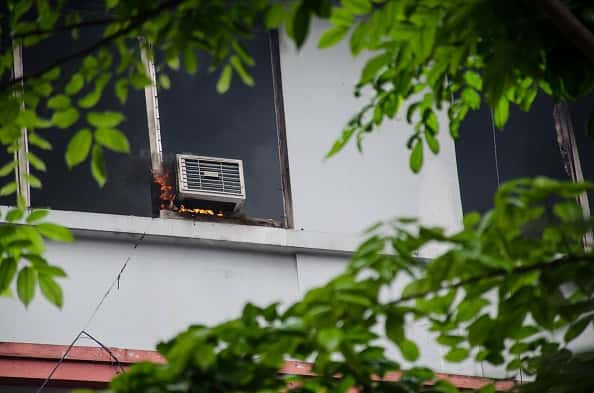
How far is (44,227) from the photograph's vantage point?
10.3 feet

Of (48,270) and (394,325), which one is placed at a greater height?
(48,270)

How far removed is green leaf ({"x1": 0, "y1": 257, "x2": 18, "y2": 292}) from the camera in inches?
122

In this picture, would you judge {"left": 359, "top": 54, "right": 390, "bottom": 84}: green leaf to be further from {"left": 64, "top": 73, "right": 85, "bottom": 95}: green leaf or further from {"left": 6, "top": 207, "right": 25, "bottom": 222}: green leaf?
{"left": 6, "top": 207, "right": 25, "bottom": 222}: green leaf

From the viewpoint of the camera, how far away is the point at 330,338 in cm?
257

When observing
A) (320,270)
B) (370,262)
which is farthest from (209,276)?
(370,262)

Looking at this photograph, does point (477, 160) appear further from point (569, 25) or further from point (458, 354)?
point (569, 25)

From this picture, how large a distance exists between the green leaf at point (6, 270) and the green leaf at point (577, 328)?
1.39 metres

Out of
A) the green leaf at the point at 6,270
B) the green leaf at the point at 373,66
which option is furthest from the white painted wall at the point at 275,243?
the green leaf at the point at 373,66

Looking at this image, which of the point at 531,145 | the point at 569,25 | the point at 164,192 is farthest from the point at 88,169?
the point at 569,25

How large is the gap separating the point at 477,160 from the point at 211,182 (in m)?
1.81

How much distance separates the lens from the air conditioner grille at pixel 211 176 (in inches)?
270

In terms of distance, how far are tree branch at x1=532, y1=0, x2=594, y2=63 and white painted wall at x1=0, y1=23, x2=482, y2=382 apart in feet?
12.6

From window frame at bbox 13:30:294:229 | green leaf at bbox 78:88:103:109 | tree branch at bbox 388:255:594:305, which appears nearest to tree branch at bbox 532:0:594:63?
tree branch at bbox 388:255:594:305

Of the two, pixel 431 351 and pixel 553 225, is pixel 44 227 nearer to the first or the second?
pixel 553 225
